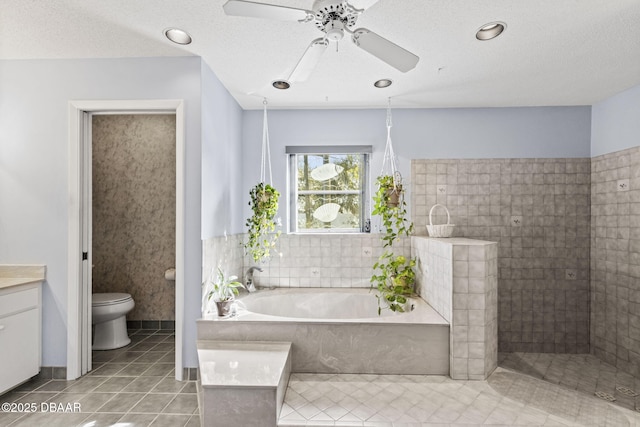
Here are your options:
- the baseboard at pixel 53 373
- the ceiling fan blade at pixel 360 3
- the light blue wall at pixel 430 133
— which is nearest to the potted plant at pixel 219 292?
the light blue wall at pixel 430 133

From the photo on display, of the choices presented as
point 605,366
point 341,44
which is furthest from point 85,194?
point 605,366

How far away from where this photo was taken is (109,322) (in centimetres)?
335

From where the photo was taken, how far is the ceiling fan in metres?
1.53

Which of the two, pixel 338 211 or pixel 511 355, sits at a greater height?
pixel 338 211

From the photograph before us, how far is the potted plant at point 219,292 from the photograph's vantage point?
8.78ft

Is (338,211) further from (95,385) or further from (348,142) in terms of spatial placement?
(95,385)

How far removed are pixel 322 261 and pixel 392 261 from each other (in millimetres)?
714

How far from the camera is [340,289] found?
365cm

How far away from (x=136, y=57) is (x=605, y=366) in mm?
4533

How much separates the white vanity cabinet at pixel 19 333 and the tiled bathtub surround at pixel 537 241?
3.56 metres

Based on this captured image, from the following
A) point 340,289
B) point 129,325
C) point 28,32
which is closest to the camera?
point 28,32

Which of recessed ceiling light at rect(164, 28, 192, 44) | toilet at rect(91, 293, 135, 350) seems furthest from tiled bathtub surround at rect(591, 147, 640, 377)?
toilet at rect(91, 293, 135, 350)

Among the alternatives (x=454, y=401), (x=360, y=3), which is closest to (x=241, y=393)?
(x=454, y=401)

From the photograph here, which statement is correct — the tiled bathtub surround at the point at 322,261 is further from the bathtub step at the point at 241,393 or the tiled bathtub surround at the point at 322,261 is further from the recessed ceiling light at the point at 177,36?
the recessed ceiling light at the point at 177,36
